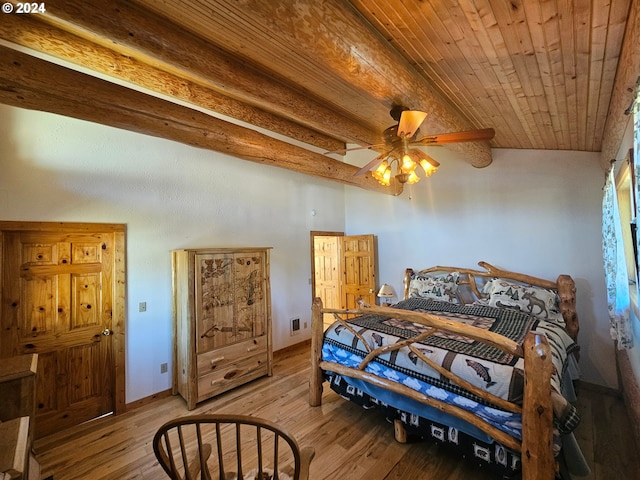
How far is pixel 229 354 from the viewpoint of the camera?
3.14 metres

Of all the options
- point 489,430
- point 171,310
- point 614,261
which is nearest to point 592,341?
point 614,261

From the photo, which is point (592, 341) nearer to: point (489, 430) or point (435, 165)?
point (489, 430)

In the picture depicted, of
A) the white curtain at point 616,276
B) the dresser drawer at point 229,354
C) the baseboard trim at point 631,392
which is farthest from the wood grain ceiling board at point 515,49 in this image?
the dresser drawer at point 229,354

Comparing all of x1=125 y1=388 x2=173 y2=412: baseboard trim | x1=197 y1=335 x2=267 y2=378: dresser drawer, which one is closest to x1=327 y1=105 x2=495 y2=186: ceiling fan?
x1=197 y1=335 x2=267 y2=378: dresser drawer

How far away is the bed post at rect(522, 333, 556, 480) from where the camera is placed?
148 centimetres

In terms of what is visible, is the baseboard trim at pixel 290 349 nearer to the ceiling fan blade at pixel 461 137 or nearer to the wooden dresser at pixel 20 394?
the wooden dresser at pixel 20 394

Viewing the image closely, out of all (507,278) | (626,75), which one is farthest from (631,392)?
(626,75)

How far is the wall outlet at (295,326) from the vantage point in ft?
14.3

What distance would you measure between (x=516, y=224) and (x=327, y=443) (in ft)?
11.3

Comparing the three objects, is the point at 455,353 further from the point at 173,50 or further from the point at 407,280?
the point at 173,50

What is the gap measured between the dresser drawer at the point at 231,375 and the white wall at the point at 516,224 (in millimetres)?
2594

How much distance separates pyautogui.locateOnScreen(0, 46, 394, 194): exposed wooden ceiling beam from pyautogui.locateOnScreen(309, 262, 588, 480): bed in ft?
5.83

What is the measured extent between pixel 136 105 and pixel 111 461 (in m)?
2.70

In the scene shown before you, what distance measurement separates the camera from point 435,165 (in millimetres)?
2361
